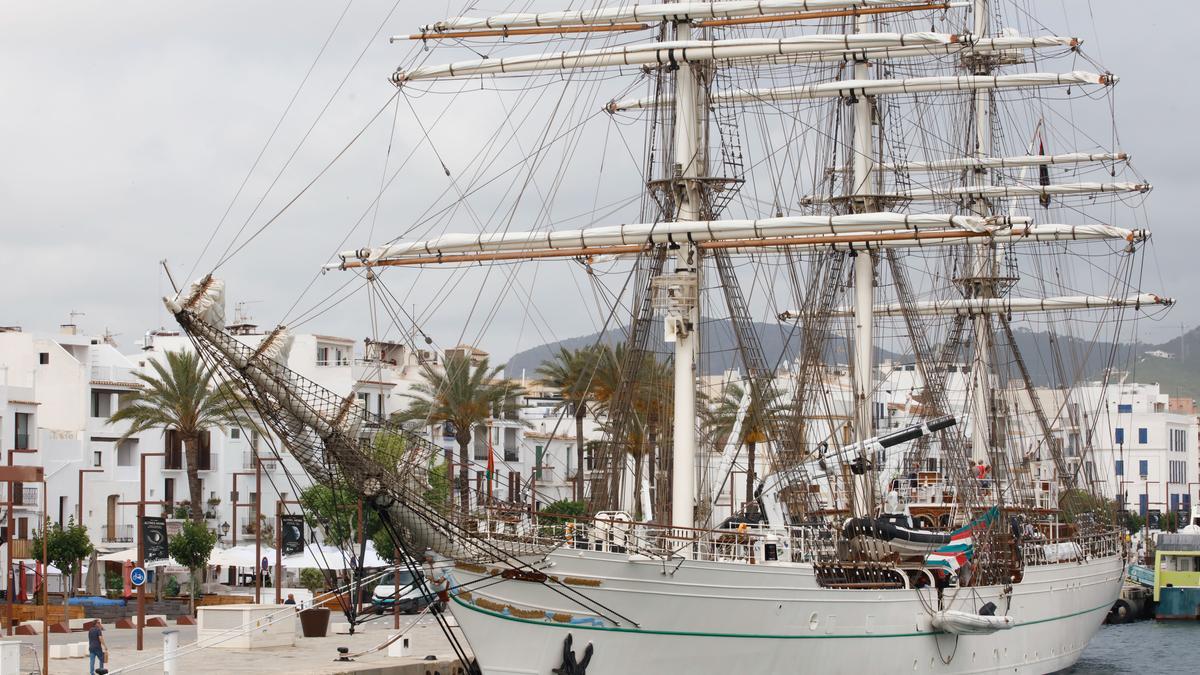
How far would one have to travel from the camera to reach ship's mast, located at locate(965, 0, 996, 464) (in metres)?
63.8

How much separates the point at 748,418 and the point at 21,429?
2677 cm

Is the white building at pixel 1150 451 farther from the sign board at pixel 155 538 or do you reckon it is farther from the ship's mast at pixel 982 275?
the sign board at pixel 155 538

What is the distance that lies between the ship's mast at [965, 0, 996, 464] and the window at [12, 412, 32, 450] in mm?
34485

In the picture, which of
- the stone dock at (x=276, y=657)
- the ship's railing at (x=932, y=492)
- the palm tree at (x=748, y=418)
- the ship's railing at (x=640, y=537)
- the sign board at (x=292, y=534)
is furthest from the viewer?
the ship's railing at (x=932, y=492)

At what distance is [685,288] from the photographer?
39.6 metres

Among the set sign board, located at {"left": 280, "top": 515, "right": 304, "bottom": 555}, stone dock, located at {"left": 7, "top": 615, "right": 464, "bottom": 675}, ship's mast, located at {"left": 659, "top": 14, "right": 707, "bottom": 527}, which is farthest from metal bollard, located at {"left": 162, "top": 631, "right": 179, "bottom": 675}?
sign board, located at {"left": 280, "top": 515, "right": 304, "bottom": 555}

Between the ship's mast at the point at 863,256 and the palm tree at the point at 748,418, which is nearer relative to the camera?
the palm tree at the point at 748,418

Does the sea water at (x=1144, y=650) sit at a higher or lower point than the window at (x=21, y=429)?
lower

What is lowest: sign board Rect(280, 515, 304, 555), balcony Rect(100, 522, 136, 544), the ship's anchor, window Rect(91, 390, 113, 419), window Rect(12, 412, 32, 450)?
the ship's anchor

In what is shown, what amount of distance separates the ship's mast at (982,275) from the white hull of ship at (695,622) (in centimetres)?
2325

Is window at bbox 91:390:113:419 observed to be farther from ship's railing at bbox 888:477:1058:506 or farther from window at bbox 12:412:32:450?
ship's railing at bbox 888:477:1058:506

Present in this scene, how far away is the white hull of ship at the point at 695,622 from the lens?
113ft

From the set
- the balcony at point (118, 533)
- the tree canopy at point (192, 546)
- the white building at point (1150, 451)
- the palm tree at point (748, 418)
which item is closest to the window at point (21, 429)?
the balcony at point (118, 533)

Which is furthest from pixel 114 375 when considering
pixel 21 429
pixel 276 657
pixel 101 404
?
pixel 276 657
